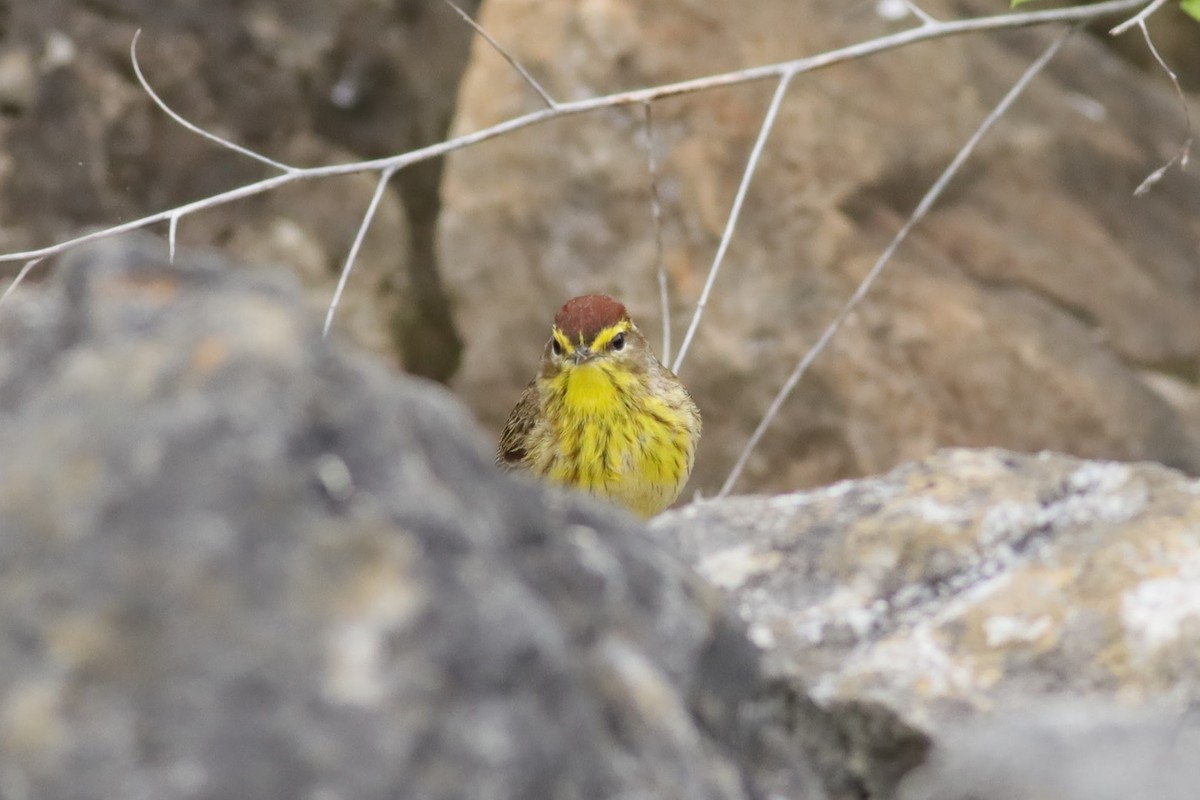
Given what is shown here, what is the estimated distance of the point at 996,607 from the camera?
8.29ft

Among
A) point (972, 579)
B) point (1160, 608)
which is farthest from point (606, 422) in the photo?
point (1160, 608)

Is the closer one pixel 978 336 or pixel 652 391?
pixel 652 391

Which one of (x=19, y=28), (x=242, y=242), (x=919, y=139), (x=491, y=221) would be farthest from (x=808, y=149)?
(x=19, y=28)

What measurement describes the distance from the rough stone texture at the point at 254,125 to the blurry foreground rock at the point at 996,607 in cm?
428

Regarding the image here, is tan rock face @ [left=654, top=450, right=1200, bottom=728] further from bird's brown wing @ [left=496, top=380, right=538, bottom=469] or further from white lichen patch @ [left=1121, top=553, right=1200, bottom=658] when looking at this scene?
bird's brown wing @ [left=496, top=380, right=538, bottom=469]

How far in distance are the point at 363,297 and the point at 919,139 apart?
2.80 metres

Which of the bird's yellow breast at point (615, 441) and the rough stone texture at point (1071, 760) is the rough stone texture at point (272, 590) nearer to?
the rough stone texture at point (1071, 760)

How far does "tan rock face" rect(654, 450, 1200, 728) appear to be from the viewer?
2365 millimetres

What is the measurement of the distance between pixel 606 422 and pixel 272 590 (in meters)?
3.82

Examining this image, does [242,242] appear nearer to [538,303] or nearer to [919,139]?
[538,303]

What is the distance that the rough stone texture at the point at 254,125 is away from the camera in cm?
674

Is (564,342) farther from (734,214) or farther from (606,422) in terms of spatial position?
(734,214)

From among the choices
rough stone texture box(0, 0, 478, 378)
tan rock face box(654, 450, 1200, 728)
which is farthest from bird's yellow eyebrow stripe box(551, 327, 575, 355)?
tan rock face box(654, 450, 1200, 728)

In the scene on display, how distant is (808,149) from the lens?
6848mm
